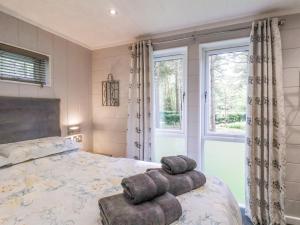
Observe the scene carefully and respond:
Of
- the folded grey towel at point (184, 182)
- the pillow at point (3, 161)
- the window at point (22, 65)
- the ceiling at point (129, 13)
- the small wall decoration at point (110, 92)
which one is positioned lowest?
the folded grey towel at point (184, 182)

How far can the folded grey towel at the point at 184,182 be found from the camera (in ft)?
4.27

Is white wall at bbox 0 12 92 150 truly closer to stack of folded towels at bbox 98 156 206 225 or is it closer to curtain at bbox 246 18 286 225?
stack of folded towels at bbox 98 156 206 225

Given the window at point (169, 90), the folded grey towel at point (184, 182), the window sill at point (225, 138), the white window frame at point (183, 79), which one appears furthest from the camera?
the window at point (169, 90)

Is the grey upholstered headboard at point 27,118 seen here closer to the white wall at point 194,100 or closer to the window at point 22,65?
the window at point 22,65

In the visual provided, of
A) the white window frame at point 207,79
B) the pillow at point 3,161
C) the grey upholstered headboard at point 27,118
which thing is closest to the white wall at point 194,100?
the white window frame at point 207,79

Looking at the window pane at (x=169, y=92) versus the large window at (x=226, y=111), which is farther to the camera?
the window pane at (x=169, y=92)

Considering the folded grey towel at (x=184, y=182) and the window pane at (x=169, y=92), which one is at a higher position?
the window pane at (x=169, y=92)

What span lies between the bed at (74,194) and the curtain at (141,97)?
820 millimetres

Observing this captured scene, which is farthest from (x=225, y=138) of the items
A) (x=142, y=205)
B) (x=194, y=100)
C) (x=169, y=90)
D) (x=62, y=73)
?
(x=62, y=73)

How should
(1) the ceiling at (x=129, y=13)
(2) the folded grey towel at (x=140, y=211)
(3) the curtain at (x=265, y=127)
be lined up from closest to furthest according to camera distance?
(2) the folded grey towel at (x=140, y=211), (1) the ceiling at (x=129, y=13), (3) the curtain at (x=265, y=127)

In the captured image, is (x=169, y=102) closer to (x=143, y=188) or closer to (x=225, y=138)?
(x=225, y=138)

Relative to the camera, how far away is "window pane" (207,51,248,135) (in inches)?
101

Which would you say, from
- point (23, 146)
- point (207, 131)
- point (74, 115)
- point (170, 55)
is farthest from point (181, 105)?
point (23, 146)

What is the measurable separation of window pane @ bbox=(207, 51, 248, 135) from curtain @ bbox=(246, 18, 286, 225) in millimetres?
302
